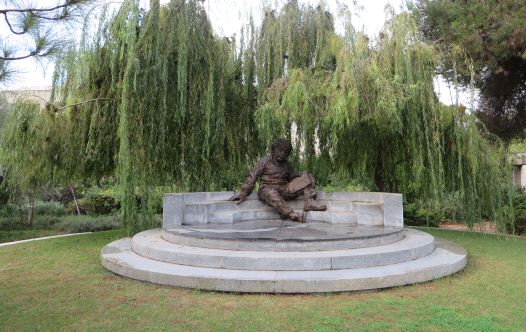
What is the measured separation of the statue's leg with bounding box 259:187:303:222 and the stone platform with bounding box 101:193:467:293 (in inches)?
21.5

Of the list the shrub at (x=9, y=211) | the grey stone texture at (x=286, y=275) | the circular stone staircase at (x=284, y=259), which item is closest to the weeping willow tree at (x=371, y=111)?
the circular stone staircase at (x=284, y=259)

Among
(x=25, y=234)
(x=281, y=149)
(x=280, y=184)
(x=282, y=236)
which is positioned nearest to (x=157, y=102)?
(x=281, y=149)

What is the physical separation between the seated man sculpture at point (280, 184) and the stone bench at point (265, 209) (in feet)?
0.73

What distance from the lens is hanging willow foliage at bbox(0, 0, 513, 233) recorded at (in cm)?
714

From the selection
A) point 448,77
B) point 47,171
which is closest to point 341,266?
point 47,171

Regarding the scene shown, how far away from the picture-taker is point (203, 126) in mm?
7852

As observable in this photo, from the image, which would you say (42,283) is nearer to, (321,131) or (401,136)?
(321,131)

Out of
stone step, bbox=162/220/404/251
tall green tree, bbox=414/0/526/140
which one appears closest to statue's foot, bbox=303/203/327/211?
stone step, bbox=162/220/404/251

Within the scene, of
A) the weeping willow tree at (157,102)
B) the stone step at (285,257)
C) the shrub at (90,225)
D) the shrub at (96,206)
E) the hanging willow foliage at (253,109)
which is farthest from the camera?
the shrub at (96,206)

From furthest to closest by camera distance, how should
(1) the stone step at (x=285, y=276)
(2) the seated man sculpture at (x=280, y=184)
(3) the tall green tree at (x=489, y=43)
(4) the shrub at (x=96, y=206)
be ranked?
(4) the shrub at (x=96, y=206) < (3) the tall green tree at (x=489, y=43) < (2) the seated man sculpture at (x=280, y=184) < (1) the stone step at (x=285, y=276)

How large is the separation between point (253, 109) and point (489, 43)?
20.6 ft

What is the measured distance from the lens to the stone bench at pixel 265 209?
24.8ft

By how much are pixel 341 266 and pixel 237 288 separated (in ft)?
4.43

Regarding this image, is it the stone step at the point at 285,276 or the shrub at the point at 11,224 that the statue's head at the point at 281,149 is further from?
the shrub at the point at 11,224
